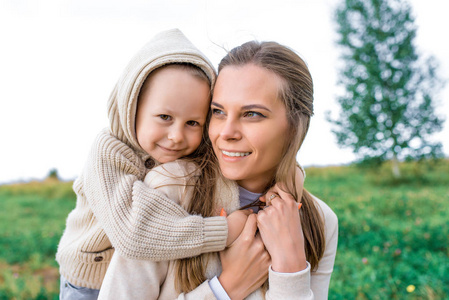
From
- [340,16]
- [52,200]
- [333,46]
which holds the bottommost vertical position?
[52,200]

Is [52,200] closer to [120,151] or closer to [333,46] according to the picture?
[120,151]

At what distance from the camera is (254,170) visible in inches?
82.6

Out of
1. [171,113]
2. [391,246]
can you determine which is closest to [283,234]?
[171,113]

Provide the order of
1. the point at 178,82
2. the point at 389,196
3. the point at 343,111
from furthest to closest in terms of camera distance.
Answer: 1. the point at 343,111
2. the point at 389,196
3. the point at 178,82

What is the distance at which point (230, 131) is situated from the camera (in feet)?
6.51

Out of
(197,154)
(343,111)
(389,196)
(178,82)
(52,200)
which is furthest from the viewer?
(343,111)

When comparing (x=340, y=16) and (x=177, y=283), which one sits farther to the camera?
(x=340, y=16)

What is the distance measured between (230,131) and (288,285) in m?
0.80

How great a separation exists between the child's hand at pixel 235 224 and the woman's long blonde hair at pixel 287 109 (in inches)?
4.8

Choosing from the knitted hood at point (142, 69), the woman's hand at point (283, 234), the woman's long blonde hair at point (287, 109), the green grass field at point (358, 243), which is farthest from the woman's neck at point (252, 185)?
the green grass field at point (358, 243)

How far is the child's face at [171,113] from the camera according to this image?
2148 mm

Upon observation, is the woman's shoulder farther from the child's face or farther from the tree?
the tree

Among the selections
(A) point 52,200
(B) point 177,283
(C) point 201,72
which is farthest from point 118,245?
(A) point 52,200

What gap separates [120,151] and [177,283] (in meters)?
0.80
